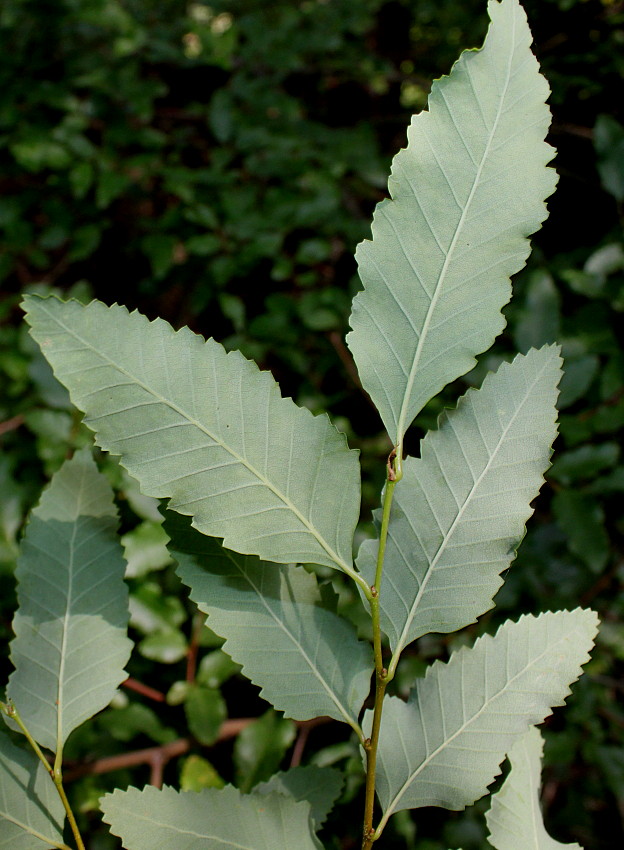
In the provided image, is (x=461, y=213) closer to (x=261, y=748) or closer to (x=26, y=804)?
(x=26, y=804)

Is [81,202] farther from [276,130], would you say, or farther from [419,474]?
[419,474]

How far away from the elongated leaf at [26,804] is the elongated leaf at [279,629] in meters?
0.21

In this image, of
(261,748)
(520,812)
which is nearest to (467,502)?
A: (520,812)

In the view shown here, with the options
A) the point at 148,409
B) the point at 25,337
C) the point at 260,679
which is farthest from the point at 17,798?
the point at 25,337

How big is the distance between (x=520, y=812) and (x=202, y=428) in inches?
16.0

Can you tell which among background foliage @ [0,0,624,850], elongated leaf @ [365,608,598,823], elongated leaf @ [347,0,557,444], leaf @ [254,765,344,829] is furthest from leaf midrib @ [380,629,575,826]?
background foliage @ [0,0,624,850]

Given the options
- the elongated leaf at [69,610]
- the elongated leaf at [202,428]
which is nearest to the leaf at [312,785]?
the elongated leaf at [69,610]

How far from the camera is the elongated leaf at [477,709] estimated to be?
1.70 feet

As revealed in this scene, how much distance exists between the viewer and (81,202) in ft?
5.43

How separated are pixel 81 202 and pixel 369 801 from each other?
1.56 m

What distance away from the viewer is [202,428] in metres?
0.45

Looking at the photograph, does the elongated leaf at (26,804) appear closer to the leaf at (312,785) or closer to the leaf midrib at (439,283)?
the leaf at (312,785)

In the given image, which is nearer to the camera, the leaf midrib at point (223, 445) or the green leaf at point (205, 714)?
the leaf midrib at point (223, 445)

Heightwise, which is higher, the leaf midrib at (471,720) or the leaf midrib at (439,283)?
the leaf midrib at (439,283)
